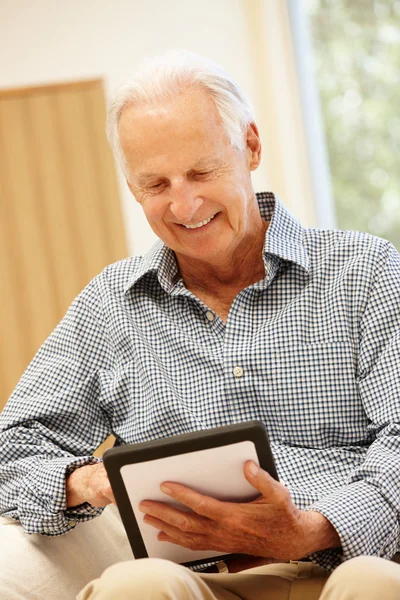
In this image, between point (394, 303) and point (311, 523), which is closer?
point (311, 523)

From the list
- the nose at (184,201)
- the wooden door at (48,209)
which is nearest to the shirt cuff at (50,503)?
the nose at (184,201)

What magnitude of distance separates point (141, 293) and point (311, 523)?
0.64m

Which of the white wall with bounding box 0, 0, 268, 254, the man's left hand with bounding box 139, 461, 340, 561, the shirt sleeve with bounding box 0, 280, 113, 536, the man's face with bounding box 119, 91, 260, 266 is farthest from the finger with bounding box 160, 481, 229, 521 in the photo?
the white wall with bounding box 0, 0, 268, 254

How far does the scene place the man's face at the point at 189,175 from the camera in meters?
1.55

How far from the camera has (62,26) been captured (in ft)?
11.6

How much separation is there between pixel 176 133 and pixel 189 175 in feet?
0.27

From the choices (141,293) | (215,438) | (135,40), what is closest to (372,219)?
(135,40)

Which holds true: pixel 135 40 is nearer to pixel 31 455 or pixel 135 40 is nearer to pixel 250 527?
pixel 31 455

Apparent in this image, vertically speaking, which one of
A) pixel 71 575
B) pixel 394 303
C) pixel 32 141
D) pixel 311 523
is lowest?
pixel 71 575

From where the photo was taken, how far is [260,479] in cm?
123

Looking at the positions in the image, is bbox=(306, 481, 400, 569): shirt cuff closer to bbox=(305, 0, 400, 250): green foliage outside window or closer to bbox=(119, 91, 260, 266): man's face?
bbox=(119, 91, 260, 266): man's face

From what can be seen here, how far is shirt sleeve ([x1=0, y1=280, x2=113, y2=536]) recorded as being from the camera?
1.53m

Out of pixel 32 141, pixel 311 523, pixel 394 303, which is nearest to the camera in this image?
pixel 311 523

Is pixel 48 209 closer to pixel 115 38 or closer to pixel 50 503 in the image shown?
pixel 115 38
